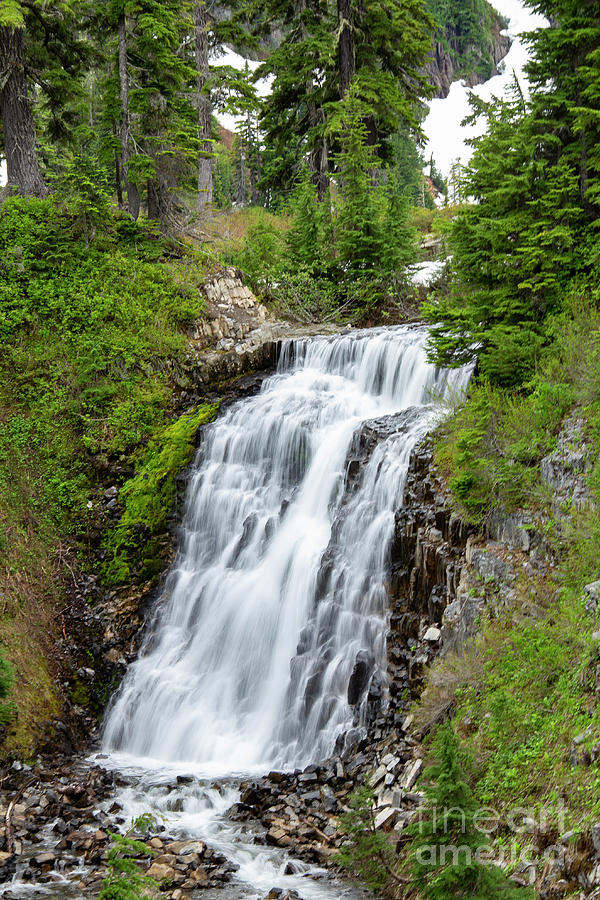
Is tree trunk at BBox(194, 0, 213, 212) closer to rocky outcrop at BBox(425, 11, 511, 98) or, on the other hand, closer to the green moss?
the green moss

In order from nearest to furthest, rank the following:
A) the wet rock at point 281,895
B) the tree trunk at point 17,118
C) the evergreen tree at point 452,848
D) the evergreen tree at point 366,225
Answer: the evergreen tree at point 452,848
the wet rock at point 281,895
the tree trunk at point 17,118
the evergreen tree at point 366,225

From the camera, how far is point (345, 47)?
21.2 meters

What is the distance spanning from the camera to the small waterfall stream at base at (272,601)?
8469 millimetres

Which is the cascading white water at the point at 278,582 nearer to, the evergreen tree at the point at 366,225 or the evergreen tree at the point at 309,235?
the evergreen tree at the point at 366,225

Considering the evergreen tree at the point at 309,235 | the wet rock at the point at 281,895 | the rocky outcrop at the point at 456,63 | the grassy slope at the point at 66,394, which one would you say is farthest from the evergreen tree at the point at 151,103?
the rocky outcrop at the point at 456,63

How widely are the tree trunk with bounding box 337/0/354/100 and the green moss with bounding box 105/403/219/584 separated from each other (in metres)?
13.7

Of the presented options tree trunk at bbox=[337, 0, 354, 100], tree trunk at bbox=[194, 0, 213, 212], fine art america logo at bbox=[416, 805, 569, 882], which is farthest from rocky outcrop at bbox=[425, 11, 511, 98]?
fine art america logo at bbox=[416, 805, 569, 882]

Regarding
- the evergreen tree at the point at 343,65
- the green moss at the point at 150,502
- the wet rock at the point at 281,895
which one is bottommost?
the wet rock at the point at 281,895

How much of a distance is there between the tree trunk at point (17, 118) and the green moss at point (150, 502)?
898 cm

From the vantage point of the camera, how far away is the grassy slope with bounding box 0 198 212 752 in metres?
10.8

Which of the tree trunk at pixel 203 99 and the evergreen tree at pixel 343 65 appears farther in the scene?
the tree trunk at pixel 203 99

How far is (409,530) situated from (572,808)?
4.68m

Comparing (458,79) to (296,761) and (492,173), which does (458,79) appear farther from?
(296,761)

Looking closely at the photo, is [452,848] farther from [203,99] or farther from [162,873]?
[203,99]
